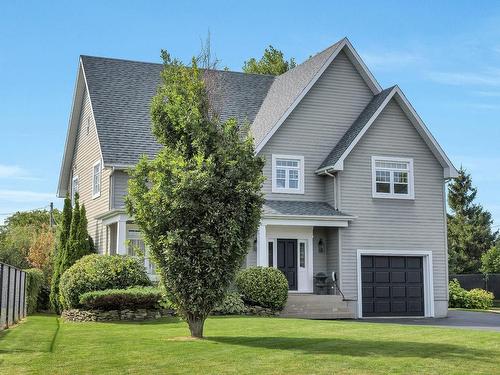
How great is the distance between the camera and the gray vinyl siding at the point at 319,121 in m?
28.2

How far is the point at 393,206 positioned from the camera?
28328 mm

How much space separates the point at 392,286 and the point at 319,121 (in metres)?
7.28

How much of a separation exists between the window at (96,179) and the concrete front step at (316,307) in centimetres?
966

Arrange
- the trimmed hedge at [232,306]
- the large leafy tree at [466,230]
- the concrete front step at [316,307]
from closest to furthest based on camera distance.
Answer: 1. the trimmed hedge at [232,306]
2. the concrete front step at [316,307]
3. the large leafy tree at [466,230]

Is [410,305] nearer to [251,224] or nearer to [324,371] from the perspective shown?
[251,224]

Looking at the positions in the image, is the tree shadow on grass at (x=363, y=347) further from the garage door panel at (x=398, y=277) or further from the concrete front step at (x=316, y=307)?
the garage door panel at (x=398, y=277)

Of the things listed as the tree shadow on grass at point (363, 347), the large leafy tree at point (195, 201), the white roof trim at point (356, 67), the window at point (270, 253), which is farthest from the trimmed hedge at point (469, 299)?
the large leafy tree at point (195, 201)

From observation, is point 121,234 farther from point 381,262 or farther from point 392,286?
point 392,286

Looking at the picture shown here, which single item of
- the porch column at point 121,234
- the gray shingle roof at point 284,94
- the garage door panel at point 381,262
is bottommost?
the garage door panel at point 381,262

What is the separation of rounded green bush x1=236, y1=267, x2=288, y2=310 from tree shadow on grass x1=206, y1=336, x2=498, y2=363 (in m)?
8.38

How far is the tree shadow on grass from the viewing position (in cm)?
1339

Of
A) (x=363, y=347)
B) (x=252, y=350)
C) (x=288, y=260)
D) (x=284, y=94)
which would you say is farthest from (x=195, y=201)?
(x=284, y=94)

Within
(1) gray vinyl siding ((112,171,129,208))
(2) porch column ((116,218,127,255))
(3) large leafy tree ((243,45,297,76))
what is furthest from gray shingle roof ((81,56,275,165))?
(3) large leafy tree ((243,45,297,76))

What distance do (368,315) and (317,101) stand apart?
29.0ft
